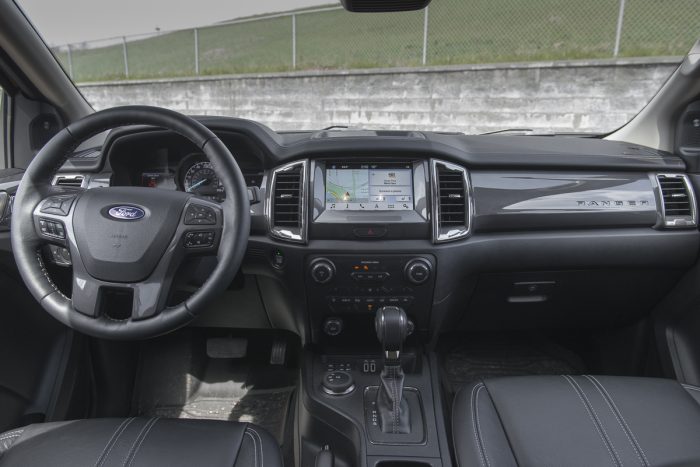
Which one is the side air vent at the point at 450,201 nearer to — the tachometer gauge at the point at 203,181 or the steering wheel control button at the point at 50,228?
the tachometer gauge at the point at 203,181

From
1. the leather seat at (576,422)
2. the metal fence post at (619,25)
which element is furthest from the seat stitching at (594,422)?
the metal fence post at (619,25)

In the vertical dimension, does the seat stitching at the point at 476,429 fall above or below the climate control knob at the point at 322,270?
below

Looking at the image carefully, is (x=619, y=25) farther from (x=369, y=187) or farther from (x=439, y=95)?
(x=369, y=187)

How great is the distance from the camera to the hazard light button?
193cm

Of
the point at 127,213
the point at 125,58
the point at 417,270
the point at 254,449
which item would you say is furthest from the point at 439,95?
the point at 125,58

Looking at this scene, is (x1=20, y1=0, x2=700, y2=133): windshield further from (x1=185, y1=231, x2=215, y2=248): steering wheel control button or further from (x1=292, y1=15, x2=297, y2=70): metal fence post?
(x1=185, y1=231, x2=215, y2=248): steering wheel control button

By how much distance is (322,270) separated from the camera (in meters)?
1.97

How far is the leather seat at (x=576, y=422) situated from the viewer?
1470 mm

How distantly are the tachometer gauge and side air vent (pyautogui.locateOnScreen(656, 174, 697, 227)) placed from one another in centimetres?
177

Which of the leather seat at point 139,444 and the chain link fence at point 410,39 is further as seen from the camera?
the chain link fence at point 410,39

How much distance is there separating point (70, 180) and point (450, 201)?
1.49 meters

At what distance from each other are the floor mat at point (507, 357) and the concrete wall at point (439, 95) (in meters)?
2.85

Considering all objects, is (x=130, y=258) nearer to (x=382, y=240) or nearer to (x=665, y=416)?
(x=382, y=240)

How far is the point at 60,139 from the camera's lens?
4.91ft
